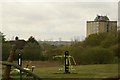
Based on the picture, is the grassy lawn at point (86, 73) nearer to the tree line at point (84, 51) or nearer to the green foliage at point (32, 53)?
the tree line at point (84, 51)

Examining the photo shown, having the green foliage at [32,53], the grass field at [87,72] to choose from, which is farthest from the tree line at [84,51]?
the grass field at [87,72]

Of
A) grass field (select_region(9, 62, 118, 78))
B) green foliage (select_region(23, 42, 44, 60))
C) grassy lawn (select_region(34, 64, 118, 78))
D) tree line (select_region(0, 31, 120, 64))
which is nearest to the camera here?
grassy lawn (select_region(34, 64, 118, 78))

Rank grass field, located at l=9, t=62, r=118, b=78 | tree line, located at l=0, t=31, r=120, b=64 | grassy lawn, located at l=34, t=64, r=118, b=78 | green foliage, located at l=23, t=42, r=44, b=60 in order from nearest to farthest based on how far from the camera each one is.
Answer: grassy lawn, located at l=34, t=64, r=118, b=78 → grass field, located at l=9, t=62, r=118, b=78 → tree line, located at l=0, t=31, r=120, b=64 → green foliage, located at l=23, t=42, r=44, b=60

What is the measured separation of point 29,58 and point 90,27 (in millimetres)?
15379

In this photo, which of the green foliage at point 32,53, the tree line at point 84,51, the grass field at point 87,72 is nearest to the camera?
the grass field at point 87,72

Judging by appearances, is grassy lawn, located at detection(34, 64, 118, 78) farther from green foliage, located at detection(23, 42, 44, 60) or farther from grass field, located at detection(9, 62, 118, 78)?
green foliage, located at detection(23, 42, 44, 60)

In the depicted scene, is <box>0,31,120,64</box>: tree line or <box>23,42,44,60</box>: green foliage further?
<box>23,42,44,60</box>: green foliage

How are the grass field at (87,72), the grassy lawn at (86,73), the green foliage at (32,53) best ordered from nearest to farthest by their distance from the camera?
1. the grassy lawn at (86,73)
2. the grass field at (87,72)
3. the green foliage at (32,53)

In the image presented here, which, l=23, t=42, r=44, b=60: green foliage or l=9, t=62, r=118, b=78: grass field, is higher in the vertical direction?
l=23, t=42, r=44, b=60: green foliage

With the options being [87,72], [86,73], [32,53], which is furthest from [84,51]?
[86,73]

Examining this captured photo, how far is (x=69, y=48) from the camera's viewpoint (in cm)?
2088

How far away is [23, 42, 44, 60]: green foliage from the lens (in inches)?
842

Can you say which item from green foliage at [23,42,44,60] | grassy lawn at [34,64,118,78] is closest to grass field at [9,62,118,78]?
grassy lawn at [34,64,118,78]

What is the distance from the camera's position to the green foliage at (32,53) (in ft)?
70.2
